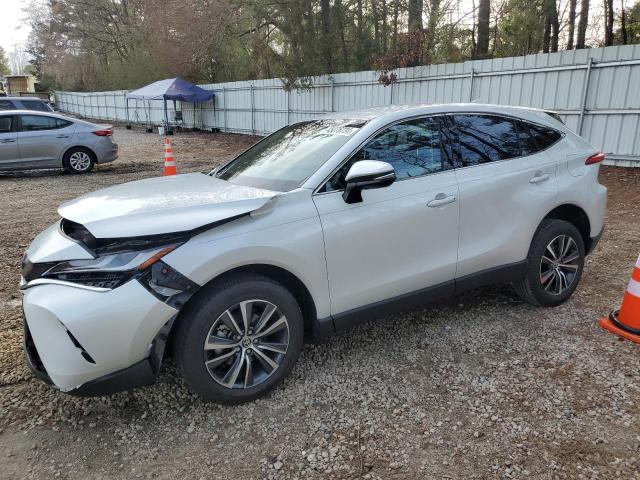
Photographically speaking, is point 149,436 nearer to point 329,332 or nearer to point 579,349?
point 329,332

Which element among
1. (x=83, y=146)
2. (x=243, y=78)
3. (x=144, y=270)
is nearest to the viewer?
(x=144, y=270)

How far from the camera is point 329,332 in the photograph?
2.98 m

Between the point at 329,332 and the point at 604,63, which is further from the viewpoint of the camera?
the point at 604,63

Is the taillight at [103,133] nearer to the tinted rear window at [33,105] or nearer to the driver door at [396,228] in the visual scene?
the tinted rear window at [33,105]

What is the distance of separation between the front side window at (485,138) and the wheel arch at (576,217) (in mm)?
594

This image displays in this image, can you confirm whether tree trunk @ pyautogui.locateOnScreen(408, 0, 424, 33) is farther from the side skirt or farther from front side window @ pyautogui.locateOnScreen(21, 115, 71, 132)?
the side skirt

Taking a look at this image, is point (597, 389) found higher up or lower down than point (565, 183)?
lower down

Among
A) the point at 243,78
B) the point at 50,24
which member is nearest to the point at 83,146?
the point at 243,78

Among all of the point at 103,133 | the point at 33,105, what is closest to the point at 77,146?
the point at 103,133

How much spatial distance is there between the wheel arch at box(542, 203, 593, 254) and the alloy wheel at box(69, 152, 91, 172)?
35.6ft

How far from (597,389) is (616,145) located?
8.13m

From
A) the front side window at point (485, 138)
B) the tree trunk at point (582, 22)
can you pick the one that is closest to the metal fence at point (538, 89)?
the front side window at point (485, 138)

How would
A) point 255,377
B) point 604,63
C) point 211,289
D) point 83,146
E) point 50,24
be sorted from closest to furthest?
point 211,289 < point 255,377 < point 604,63 < point 83,146 < point 50,24

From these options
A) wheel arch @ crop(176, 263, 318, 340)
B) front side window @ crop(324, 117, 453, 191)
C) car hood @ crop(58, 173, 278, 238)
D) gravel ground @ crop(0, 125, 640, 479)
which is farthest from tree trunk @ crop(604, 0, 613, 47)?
wheel arch @ crop(176, 263, 318, 340)
